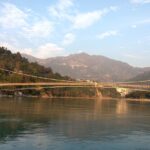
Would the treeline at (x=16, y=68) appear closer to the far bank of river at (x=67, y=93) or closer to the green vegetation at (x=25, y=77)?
the green vegetation at (x=25, y=77)

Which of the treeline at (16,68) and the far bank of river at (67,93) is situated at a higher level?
the treeline at (16,68)

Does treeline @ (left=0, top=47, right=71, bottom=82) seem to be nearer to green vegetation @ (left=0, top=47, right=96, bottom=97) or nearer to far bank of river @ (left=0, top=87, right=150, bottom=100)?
green vegetation @ (left=0, top=47, right=96, bottom=97)

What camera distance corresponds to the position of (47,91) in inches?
4259

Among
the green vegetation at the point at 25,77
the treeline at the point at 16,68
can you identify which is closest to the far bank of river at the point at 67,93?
the green vegetation at the point at 25,77

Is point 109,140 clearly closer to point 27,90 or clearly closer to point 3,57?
point 27,90

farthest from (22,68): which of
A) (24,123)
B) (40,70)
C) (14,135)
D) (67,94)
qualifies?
(14,135)

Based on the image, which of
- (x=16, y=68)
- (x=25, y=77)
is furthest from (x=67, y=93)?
(x=25, y=77)

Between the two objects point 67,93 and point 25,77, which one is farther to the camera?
point 67,93

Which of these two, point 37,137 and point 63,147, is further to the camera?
point 37,137

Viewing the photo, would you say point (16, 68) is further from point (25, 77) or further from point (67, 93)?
point (67, 93)

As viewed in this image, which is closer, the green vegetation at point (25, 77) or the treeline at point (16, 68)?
the green vegetation at point (25, 77)

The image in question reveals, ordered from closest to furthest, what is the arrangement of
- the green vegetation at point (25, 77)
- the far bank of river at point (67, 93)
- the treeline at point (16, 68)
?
the far bank of river at point (67, 93)
the green vegetation at point (25, 77)
the treeline at point (16, 68)

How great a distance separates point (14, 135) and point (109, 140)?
564 cm

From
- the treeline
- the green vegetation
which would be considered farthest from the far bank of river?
the treeline
